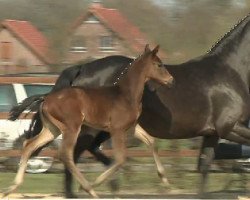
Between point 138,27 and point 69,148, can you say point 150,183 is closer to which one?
point 69,148

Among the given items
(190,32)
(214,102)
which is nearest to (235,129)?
(214,102)

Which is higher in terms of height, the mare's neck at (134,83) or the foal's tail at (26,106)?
the mare's neck at (134,83)

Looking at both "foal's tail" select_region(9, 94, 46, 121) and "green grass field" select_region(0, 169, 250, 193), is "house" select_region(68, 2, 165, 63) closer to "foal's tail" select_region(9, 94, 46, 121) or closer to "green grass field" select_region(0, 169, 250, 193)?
"green grass field" select_region(0, 169, 250, 193)

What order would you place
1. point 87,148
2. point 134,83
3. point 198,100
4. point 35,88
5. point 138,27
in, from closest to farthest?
1. point 134,83
2. point 198,100
3. point 87,148
4. point 35,88
5. point 138,27

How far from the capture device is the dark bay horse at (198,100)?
32.2 feet

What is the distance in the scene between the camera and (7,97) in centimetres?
1420

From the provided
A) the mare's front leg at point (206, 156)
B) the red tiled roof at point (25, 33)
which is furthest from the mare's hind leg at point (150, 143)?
the red tiled roof at point (25, 33)

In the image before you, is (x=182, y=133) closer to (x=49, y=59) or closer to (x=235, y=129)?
(x=235, y=129)

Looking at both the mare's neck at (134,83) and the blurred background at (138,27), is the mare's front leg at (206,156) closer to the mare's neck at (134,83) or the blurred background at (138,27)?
the mare's neck at (134,83)

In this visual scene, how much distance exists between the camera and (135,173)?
39.2 ft

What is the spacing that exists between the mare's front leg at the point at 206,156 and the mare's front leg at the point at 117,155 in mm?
1563

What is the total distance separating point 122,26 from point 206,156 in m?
22.7

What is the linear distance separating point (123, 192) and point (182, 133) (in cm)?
147

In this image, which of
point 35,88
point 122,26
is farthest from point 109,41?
point 35,88
